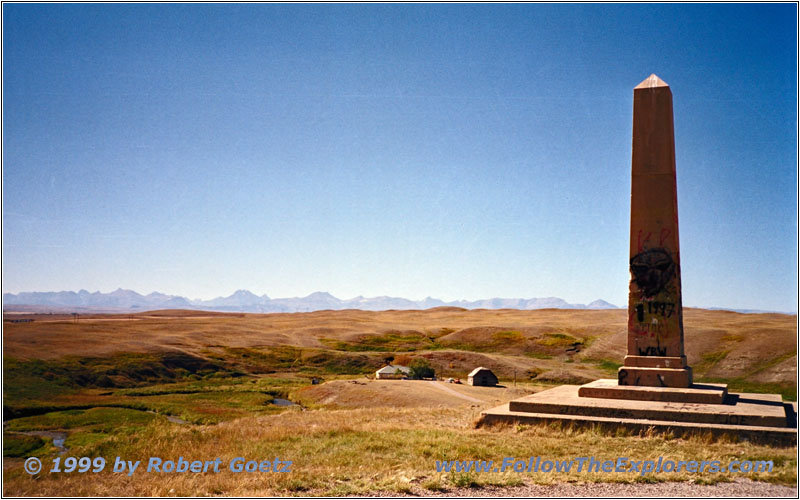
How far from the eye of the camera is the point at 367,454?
12.1 m

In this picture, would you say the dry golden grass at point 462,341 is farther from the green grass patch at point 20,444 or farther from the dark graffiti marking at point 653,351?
the dark graffiti marking at point 653,351

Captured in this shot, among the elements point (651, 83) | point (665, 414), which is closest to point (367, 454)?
point (665, 414)

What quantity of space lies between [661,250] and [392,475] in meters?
10.9

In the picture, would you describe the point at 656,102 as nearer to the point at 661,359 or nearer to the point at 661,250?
the point at 661,250

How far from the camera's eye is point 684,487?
387 inches

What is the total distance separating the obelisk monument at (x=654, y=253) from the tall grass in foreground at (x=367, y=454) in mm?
4213

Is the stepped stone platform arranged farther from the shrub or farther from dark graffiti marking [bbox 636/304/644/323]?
the shrub

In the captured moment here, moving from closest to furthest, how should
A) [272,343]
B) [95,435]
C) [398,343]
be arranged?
[95,435], [272,343], [398,343]

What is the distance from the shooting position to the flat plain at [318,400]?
34.2ft

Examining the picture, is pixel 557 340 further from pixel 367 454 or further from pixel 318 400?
pixel 367 454

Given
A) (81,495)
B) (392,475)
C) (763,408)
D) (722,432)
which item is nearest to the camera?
(81,495)

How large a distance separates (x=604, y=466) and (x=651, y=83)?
11.7 meters

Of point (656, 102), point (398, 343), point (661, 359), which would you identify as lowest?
point (398, 343)

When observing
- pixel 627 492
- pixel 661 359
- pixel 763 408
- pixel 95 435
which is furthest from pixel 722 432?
pixel 95 435
